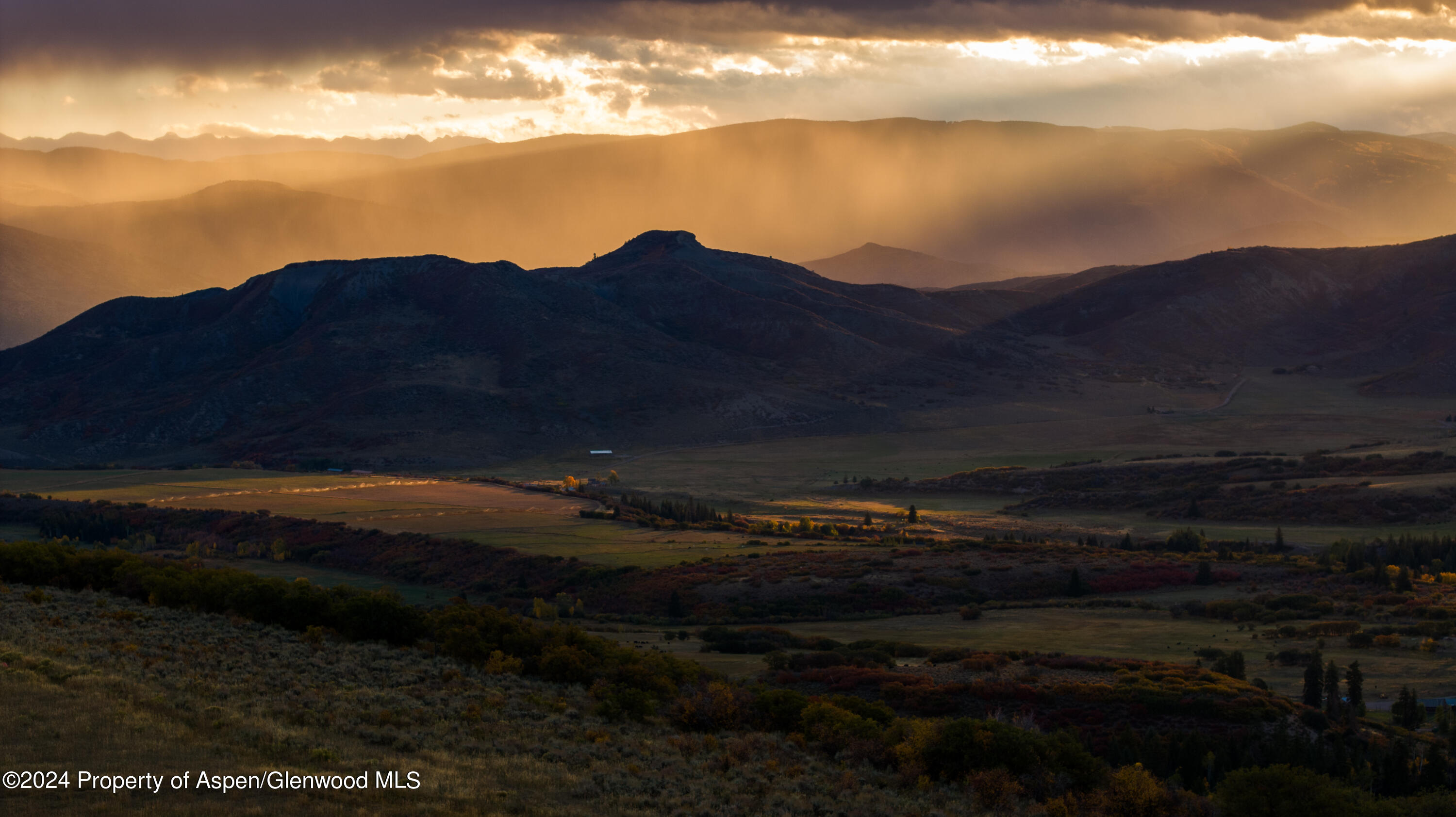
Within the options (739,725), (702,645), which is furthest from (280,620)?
(702,645)

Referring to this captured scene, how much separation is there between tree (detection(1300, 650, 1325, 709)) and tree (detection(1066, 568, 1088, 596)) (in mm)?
27862

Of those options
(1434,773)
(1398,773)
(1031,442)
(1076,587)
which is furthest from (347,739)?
(1031,442)

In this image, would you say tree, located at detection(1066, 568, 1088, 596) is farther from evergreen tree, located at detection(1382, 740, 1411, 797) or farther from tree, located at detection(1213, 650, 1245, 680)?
evergreen tree, located at detection(1382, 740, 1411, 797)

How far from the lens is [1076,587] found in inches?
2581

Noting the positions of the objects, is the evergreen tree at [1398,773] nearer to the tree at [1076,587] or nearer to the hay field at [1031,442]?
the tree at [1076,587]

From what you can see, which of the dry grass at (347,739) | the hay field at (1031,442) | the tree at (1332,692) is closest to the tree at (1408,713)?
the tree at (1332,692)

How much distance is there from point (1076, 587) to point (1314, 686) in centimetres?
2951

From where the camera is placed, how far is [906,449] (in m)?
156

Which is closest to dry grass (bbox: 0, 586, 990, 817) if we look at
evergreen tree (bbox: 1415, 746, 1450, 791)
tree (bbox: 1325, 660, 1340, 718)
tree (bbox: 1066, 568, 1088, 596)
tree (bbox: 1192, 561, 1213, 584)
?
evergreen tree (bbox: 1415, 746, 1450, 791)

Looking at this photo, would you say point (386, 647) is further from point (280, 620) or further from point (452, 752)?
point (452, 752)

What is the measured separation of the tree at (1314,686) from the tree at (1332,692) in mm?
154

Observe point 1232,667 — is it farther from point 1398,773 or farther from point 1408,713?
point 1398,773

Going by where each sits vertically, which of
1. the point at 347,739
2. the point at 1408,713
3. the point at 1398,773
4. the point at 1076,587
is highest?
the point at 347,739

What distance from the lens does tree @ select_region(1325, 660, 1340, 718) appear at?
114 feet
